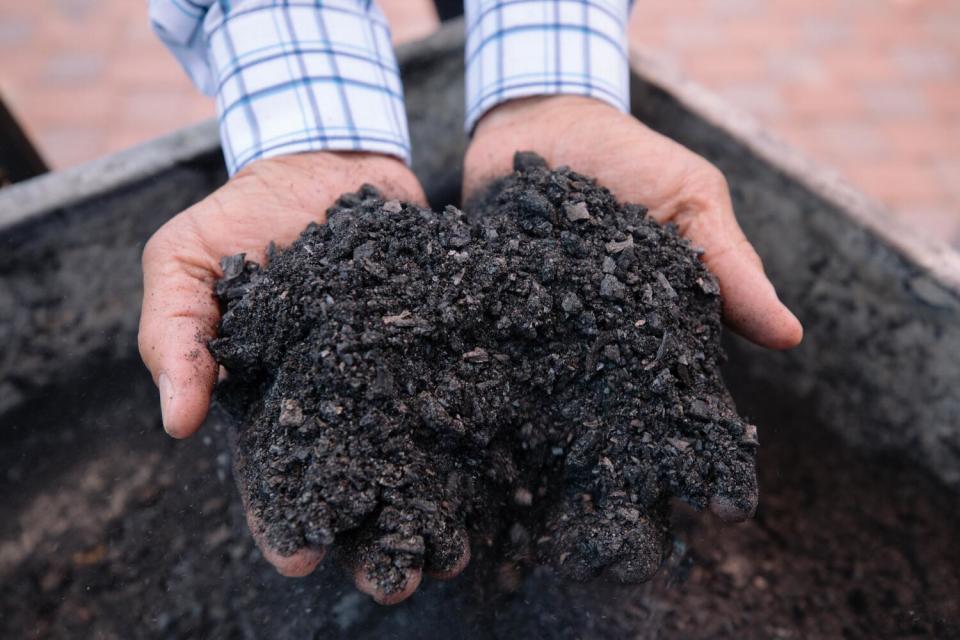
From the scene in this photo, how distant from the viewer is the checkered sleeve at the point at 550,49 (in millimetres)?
1457

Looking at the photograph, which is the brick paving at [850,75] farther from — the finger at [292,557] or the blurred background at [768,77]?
the finger at [292,557]

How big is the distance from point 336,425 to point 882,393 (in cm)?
112

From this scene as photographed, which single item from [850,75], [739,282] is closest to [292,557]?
[739,282]

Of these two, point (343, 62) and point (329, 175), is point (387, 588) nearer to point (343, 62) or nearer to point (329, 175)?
point (329, 175)

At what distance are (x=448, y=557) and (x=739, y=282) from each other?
643 millimetres

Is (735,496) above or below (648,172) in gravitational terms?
below

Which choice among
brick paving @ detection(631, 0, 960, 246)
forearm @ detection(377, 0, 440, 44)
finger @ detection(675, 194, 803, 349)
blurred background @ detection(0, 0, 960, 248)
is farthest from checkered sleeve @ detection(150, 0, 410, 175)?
brick paving @ detection(631, 0, 960, 246)

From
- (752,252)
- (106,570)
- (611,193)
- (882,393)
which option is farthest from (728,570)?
(106,570)

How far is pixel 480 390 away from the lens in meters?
1.06

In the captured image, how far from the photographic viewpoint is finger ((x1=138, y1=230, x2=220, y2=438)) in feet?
3.28

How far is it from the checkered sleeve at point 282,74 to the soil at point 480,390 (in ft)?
0.98

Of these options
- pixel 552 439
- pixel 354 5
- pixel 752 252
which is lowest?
pixel 552 439

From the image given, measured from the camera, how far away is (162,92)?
2861 mm

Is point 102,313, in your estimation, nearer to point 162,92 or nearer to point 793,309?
point 793,309
